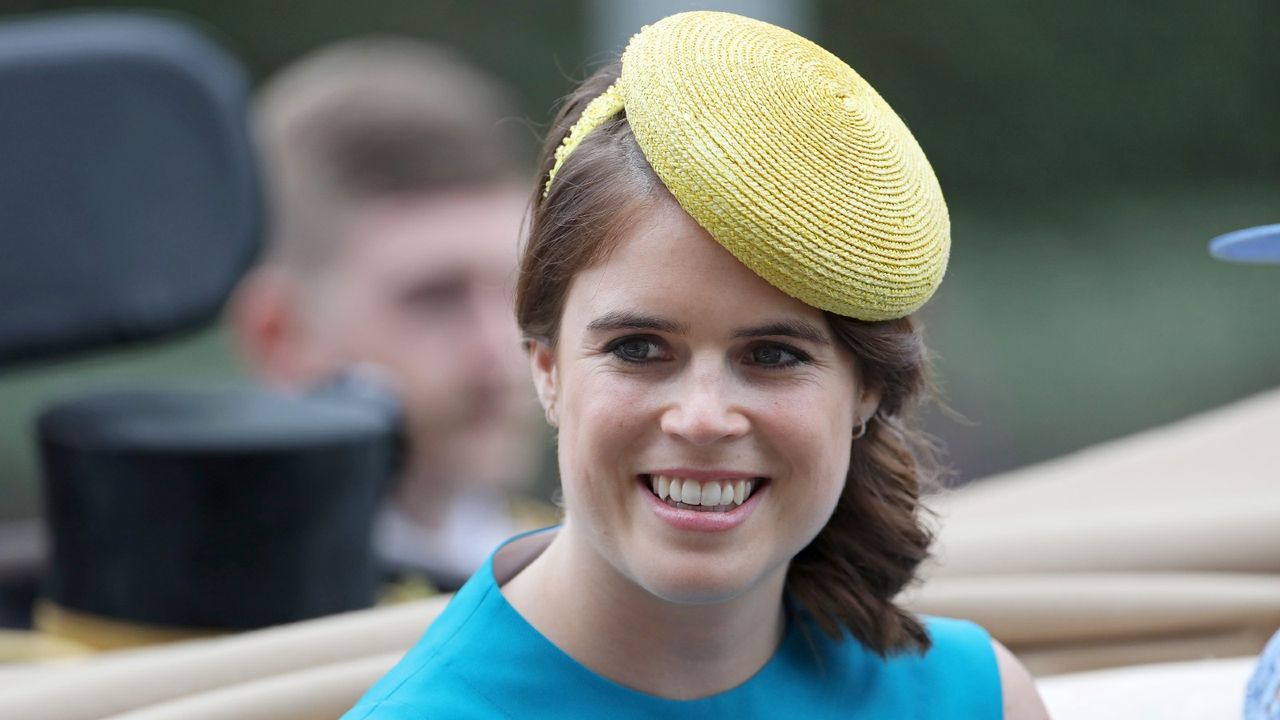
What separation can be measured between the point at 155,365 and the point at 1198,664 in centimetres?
798

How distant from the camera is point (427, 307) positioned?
3.77 metres

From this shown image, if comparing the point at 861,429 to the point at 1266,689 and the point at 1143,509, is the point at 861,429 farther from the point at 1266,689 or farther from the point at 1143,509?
the point at 1143,509

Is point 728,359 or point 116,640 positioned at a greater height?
point 728,359

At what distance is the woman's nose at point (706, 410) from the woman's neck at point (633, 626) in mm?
190

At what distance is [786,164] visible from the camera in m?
1.49

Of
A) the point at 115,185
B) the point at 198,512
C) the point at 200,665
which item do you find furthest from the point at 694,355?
the point at 115,185

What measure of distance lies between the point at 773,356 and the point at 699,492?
5.1 inches

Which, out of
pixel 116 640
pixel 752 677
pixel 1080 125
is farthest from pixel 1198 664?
pixel 1080 125

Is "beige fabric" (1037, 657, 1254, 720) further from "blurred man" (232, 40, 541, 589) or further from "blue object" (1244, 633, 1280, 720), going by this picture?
"blurred man" (232, 40, 541, 589)

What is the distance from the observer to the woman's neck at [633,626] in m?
1.64

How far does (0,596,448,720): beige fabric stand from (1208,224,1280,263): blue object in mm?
1000

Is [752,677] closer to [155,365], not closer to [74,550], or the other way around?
[74,550]

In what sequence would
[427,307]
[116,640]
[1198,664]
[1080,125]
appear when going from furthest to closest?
[1080,125] → [427,307] → [116,640] → [1198,664]

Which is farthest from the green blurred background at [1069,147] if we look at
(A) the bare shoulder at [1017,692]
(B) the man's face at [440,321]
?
(A) the bare shoulder at [1017,692]
